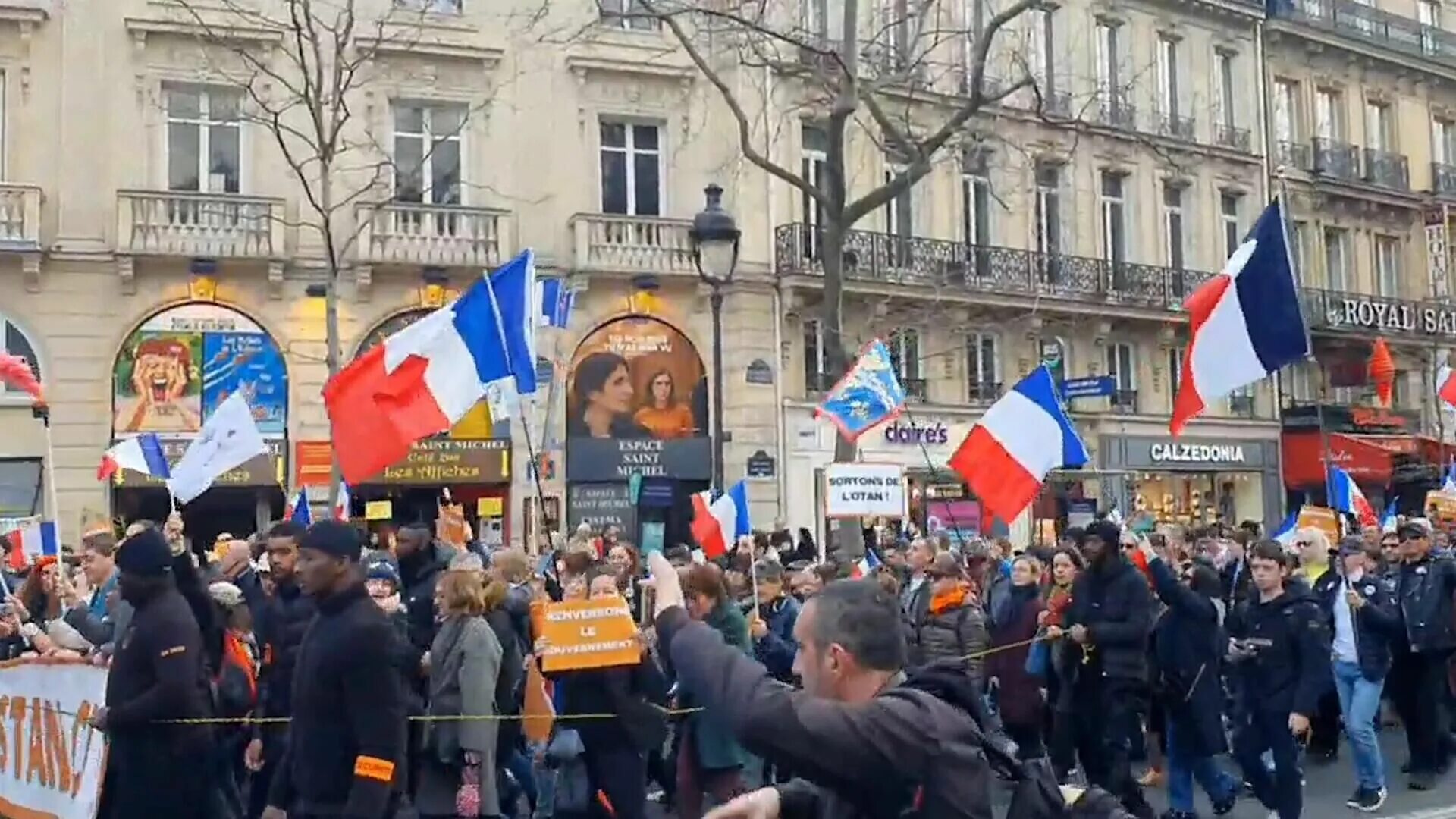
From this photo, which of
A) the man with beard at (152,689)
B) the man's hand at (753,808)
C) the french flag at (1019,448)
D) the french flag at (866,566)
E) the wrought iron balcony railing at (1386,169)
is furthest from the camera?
the wrought iron balcony railing at (1386,169)

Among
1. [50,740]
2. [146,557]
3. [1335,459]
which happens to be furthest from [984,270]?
[146,557]

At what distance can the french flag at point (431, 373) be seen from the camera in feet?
32.8

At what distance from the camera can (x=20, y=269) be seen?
73.9 ft

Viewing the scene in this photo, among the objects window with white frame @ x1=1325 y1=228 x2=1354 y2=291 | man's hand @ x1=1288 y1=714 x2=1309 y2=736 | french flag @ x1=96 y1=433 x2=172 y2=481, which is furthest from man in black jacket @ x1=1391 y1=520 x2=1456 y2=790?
window with white frame @ x1=1325 y1=228 x2=1354 y2=291

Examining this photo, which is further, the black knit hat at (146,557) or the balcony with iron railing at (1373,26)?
the balcony with iron railing at (1373,26)

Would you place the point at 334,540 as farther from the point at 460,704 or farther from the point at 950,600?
the point at 950,600

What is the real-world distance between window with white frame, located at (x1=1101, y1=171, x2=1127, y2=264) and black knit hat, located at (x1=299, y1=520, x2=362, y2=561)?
91.3 feet

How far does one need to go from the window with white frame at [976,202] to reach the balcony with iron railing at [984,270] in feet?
2.05

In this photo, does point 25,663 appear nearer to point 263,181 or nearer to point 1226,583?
point 1226,583

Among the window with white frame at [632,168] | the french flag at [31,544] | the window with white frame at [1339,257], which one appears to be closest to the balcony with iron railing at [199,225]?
the window with white frame at [632,168]

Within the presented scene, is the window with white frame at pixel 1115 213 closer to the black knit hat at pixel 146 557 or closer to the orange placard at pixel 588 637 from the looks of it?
the orange placard at pixel 588 637

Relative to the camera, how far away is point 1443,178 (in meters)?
39.4

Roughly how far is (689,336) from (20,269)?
396 inches

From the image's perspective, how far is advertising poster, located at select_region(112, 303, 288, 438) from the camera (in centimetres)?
2308
